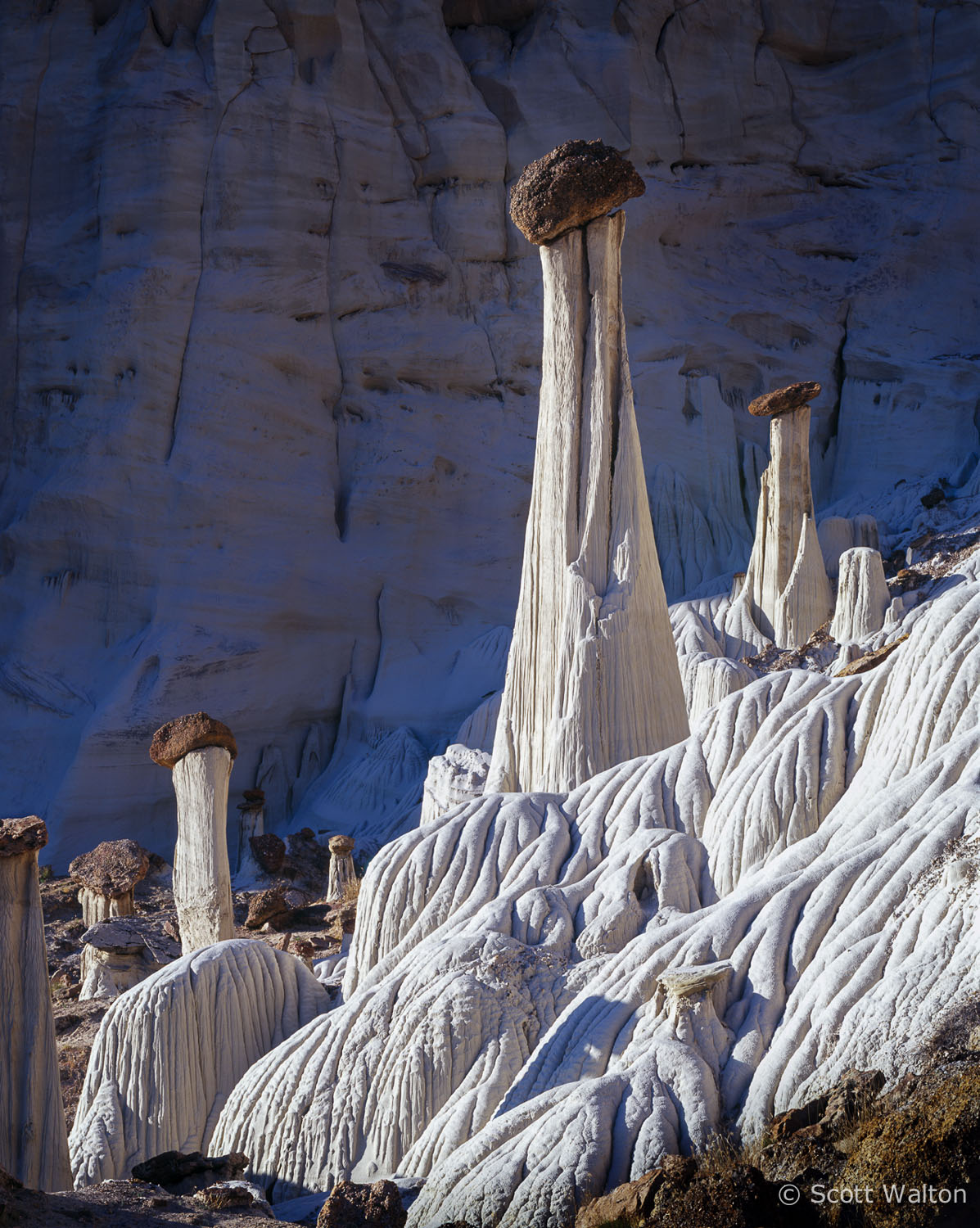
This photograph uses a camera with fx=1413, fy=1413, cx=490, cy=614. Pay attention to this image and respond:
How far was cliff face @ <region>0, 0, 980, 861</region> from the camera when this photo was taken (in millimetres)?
24188

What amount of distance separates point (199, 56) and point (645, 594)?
62.7 feet

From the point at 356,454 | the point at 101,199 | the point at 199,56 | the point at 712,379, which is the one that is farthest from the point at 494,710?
the point at 199,56

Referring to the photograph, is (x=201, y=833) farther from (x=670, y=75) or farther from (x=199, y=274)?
(x=670, y=75)

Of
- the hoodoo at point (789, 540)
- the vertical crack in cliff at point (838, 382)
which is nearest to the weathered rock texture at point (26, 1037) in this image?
the hoodoo at point (789, 540)

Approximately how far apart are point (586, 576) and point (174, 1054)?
5052mm

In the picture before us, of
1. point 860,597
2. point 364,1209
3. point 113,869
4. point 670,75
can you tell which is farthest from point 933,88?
point 364,1209

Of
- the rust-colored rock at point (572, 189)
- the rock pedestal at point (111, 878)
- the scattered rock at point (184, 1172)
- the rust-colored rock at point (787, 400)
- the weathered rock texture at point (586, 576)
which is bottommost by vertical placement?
the scattered rock at point (184, 1172)

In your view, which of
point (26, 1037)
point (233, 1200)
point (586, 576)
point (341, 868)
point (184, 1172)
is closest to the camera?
point (233, 1200)

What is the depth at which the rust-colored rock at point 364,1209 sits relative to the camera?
5414 millimetres

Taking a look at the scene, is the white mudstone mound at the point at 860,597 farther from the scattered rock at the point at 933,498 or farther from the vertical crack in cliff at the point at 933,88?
the vertical crack in cliff at the point at 933,88

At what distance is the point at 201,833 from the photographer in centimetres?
1297

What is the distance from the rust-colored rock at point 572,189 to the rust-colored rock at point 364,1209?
8.51 m

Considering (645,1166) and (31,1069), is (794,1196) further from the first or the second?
(31,1069)

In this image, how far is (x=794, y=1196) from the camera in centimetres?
423
